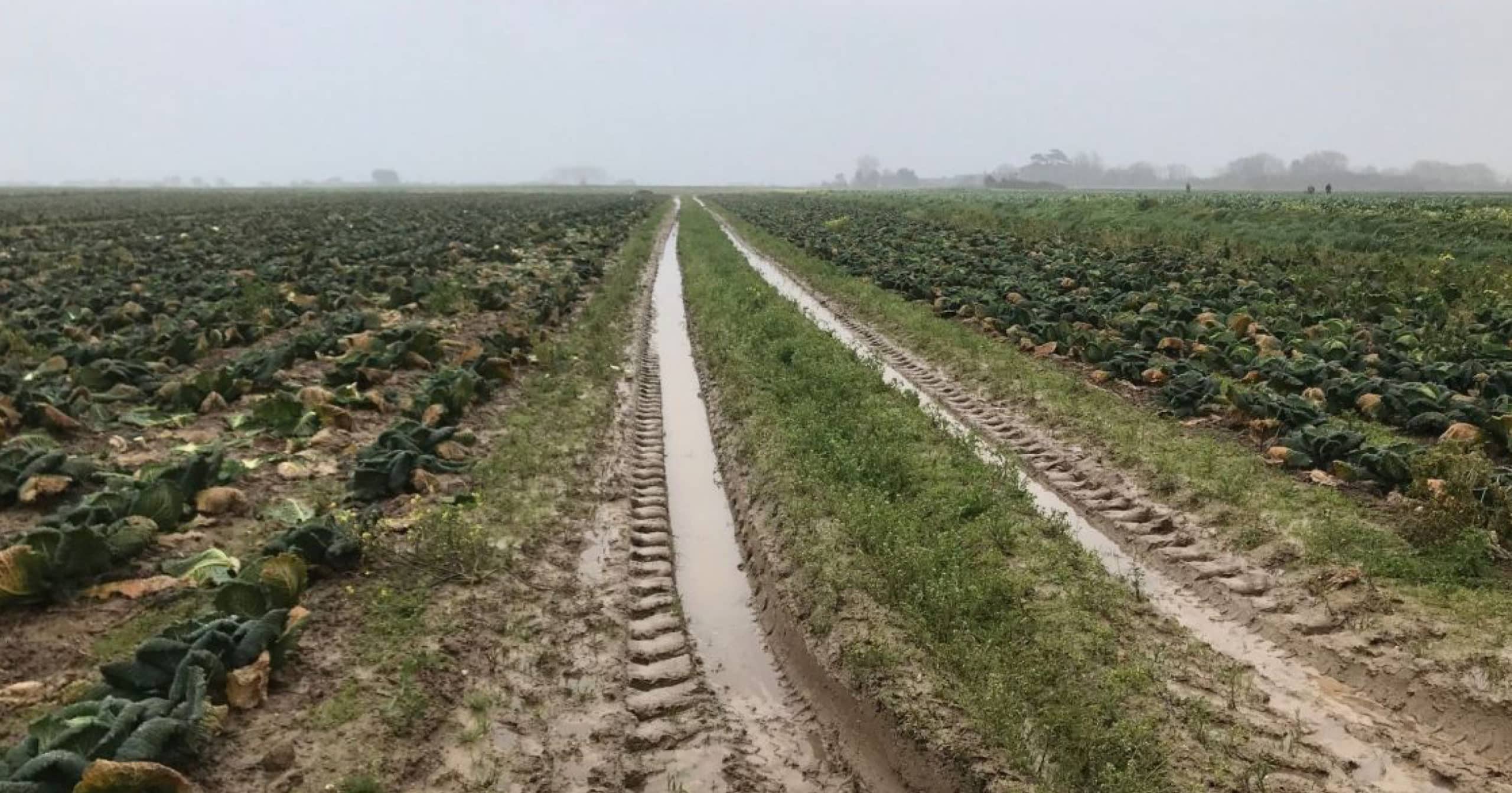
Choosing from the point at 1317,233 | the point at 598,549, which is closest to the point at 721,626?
the point at 598,549

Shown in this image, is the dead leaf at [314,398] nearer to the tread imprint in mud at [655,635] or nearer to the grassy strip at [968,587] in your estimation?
the tread imprint in mud at [655,635]

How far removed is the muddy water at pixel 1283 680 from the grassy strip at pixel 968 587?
347mm

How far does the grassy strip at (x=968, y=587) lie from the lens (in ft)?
13.4

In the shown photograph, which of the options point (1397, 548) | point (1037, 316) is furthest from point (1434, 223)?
point (1397, 548)

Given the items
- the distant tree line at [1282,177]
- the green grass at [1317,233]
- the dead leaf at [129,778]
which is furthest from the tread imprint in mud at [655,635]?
the distant tree line at [1282,177]

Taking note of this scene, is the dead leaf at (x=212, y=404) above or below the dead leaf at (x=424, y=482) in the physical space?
above

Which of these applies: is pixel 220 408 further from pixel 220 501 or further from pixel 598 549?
pixel 598 549

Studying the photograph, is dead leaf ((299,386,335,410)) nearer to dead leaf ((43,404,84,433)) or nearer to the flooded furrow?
dead leaf ((43,404,84,433))

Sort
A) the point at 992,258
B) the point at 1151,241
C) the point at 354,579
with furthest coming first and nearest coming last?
the point at 1151,241
the point at 992,258
the point at 354,579

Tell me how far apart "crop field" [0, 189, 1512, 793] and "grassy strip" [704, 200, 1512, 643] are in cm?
4

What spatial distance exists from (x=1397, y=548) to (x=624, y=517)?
564 cm

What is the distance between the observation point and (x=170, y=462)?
7254 millimetres

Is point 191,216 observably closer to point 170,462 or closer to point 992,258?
point 992,258

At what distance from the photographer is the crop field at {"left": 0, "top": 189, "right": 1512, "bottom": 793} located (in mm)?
4188
